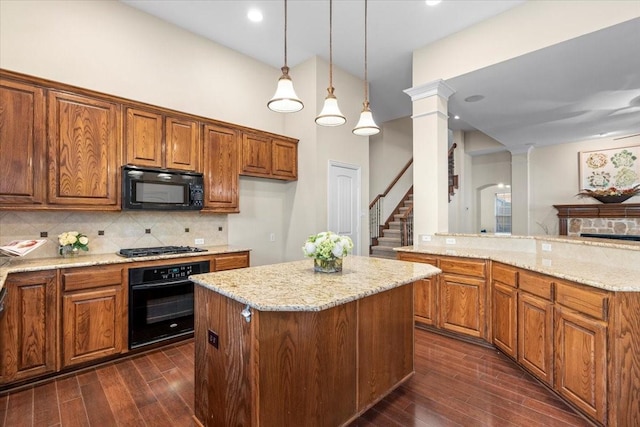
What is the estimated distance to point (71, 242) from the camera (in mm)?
2996

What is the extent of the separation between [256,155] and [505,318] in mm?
3563

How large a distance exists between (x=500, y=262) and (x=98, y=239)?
4.23 meters

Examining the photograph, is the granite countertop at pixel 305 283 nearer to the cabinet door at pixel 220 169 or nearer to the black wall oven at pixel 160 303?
the black wall oven at pixel 160 303

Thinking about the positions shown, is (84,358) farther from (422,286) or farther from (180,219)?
(422,286)

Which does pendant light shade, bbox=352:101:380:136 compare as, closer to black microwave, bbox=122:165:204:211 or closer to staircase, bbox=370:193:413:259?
black microwave, bbox=122:165:204:211

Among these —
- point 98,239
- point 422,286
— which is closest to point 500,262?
point 422,286

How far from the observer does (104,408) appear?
7.36ft

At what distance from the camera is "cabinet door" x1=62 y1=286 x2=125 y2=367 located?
2686mm

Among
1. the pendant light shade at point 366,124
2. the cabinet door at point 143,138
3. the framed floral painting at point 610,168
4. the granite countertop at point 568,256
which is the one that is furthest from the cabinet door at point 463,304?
the framed floral painting at point 610,168

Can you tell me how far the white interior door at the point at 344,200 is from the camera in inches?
190

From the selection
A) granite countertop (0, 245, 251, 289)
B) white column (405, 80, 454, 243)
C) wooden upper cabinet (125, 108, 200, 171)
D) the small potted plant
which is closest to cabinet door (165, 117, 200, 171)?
wooden upper cabinet (125, 108, 200, 171)

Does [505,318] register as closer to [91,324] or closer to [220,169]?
[220,169]

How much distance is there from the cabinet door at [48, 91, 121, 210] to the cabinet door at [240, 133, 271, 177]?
4.93ft

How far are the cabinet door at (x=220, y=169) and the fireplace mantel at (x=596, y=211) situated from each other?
7658 millimetres
